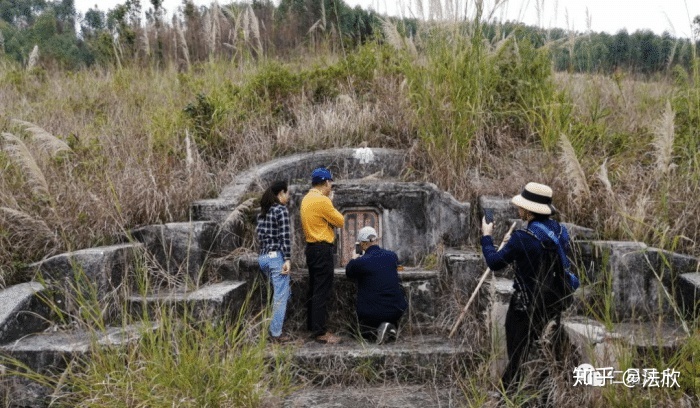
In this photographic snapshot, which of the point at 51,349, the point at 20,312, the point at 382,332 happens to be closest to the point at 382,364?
the point at 382,332

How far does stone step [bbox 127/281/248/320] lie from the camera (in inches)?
188

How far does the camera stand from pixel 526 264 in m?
4.02

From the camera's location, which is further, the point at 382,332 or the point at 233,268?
the point at 233,268

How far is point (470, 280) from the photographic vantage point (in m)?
5.36

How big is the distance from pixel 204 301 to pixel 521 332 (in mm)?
2381

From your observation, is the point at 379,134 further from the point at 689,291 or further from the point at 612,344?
the point at 612,344

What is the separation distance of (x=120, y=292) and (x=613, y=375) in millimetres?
3715

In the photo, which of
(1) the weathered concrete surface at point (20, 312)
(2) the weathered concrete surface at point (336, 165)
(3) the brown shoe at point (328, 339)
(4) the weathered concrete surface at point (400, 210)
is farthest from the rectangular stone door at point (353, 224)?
(1) the weathered concrete surface at point (20, 312)

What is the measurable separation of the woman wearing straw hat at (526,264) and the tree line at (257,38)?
170 inches

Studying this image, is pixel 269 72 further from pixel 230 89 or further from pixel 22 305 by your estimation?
pixel 22 305

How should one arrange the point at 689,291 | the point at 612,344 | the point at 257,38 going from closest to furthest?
the point at 612,344
the point at 689,291
the point at 257,38

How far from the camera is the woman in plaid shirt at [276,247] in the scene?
5.33 m

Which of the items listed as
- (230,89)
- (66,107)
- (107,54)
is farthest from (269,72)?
(107,54)

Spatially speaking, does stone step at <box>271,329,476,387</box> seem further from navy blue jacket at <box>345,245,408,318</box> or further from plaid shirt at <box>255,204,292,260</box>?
plaid shirt at <box>255,204,292,260</box>
